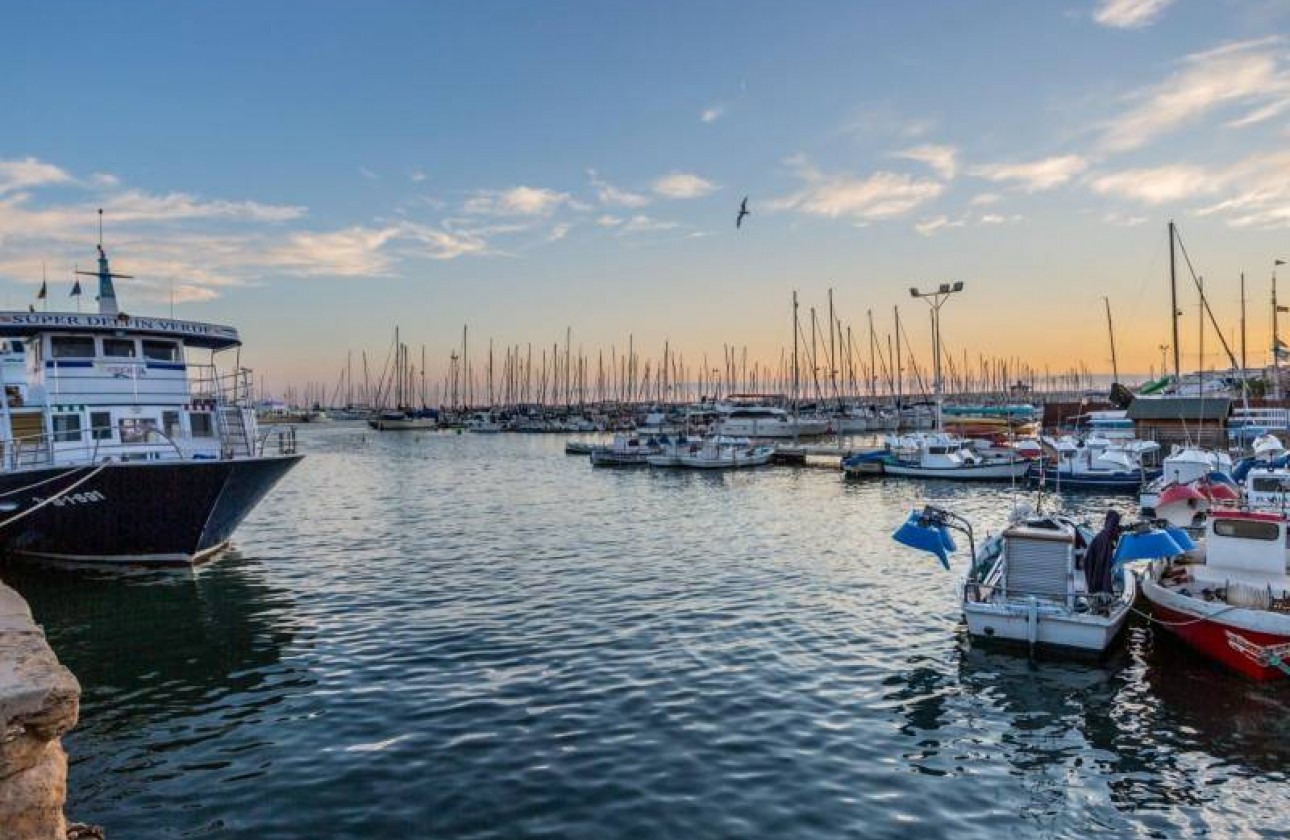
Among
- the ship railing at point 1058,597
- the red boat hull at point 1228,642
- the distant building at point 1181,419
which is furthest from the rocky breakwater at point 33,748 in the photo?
the distant building at point 1181,419

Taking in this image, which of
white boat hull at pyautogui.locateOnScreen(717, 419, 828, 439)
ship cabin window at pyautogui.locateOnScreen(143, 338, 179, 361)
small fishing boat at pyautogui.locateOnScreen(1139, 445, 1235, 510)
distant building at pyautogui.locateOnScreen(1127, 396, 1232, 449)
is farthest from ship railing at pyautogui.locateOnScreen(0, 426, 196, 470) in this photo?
white boat hull at pyautogui.locateOnScreen(717, 419, 828, 439)

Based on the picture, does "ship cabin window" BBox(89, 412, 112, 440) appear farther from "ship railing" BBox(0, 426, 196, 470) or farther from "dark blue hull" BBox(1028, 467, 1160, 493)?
"dark blue hull" BBox(1028, 467, 1160, 493)

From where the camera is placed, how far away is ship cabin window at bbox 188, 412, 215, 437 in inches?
989

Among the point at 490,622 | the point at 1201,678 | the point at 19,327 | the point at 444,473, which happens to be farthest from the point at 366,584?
the point at 444,473

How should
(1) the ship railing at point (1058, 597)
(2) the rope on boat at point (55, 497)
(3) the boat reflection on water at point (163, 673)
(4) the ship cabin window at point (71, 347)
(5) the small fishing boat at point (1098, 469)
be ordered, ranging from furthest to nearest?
1. (5) the small fishing boat at point (1098, 469)
2. (4) the ship cabin window at point (71, 347)
3. (2) the rope on boat at point (55, 497)
4. (1) the ship railing at point (1058, 597)
5. (3) the boat reflection on water at point (163, 673)

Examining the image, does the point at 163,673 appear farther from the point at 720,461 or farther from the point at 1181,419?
the point at 1181,419

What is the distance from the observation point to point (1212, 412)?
186 ft

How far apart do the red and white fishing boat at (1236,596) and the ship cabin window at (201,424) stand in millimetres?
25769

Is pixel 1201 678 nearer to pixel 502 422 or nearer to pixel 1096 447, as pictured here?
pixel 1096 447

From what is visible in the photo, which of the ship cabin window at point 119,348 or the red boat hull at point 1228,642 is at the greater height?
the ship cabin window at point 119,348

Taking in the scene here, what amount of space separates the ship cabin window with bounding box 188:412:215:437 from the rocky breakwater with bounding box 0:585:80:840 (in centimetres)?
2207

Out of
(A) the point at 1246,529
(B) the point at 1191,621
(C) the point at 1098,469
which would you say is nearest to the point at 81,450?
(B) the point at 1191,621

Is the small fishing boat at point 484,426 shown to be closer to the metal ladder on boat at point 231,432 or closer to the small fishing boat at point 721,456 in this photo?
the small fishing boat at point 721,456

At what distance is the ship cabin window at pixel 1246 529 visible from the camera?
15672mm
